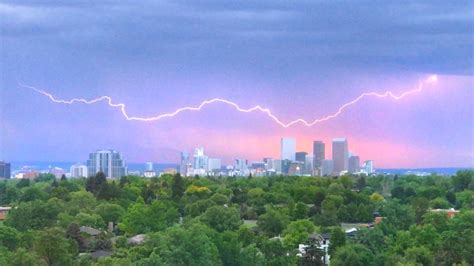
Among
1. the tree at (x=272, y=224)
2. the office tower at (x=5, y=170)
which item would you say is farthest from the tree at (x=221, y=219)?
the office tower at (x=5, y=170)

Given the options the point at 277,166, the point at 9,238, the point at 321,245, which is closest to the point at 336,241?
the point at 321,245

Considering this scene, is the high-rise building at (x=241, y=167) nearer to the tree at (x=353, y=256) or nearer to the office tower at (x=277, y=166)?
the office tower at (x=277, y=166)

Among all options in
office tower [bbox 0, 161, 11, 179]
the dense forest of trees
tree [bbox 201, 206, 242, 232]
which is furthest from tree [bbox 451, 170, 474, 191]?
office tower [bbox 0, 161, 11, 179]

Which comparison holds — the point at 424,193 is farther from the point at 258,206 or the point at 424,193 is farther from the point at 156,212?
the point at 156,212

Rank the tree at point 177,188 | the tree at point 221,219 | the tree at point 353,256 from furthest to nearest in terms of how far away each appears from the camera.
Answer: the tree at point 177,188
the tree at point 221,219
the tree at point 353,256

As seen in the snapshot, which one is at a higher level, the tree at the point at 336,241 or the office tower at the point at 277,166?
the office tower at the point at 277,166

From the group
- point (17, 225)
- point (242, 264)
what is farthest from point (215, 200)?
point (242, 264)

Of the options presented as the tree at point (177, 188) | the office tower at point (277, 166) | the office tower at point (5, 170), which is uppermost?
the office tower at point (277, 166)

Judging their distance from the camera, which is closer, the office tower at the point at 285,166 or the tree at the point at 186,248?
the tree at the point at 186,248
